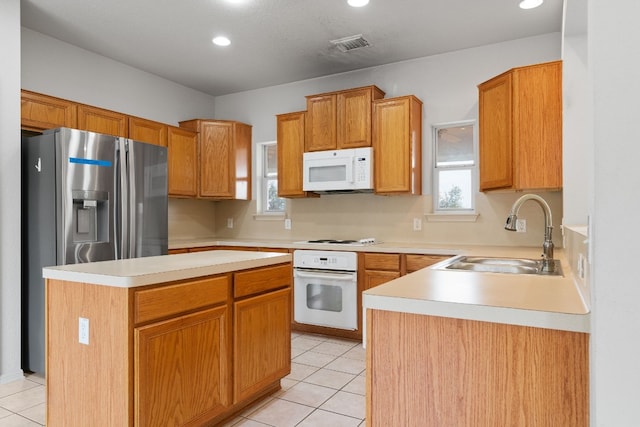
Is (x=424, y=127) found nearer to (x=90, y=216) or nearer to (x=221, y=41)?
(x=221, y=41)

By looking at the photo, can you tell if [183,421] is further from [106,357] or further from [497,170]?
[497,170]

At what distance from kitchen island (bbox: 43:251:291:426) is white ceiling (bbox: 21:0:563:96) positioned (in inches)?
81.6

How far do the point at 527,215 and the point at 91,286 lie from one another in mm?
3434

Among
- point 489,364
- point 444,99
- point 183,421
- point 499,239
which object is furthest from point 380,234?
point 489,364

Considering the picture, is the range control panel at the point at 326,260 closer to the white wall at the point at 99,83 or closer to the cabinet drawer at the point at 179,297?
the cabinet drawer at the point at 179,297

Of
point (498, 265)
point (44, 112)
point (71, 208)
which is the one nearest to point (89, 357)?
point (71, 208)

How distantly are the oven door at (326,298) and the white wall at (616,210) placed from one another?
3.00 metres

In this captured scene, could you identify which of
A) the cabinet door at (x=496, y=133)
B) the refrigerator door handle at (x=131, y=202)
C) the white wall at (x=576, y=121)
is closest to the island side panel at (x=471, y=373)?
the white wall at (x=576, y=121)

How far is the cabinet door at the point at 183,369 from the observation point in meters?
1.77

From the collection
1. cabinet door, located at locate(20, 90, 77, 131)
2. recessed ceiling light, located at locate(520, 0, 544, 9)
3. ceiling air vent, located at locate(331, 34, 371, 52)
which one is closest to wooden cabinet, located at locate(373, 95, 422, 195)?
ceiling air vent, located at locate(331, 34, 371, 52)

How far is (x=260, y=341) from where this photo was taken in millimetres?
2473

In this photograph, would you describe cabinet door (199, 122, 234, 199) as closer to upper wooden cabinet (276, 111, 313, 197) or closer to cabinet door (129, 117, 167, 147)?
cabinet door (129, 117, 167, 147)

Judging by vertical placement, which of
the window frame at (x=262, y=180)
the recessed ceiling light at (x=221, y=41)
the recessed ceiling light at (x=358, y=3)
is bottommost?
the window frame at (x=262, y=180)

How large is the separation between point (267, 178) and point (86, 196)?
95.0 inches
